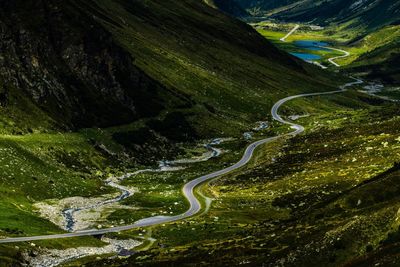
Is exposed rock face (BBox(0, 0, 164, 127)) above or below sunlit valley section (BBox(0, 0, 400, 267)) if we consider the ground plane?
above

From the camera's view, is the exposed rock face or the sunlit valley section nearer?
the sunlit valley section

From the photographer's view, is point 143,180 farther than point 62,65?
No

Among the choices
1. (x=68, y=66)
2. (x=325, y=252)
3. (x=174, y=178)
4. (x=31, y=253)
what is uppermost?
(x=68, y=66)

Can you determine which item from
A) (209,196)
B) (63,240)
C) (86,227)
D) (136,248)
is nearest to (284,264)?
(136,248)

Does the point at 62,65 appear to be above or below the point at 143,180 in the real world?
above

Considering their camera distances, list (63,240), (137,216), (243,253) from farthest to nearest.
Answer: (137,216) → (63,240) → (243,253)

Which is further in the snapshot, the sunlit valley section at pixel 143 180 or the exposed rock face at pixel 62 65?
the exposed rock face at pixel 62 65


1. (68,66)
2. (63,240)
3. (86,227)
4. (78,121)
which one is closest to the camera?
(63,240)

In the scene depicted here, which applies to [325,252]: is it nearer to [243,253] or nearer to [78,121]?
[243,253]
